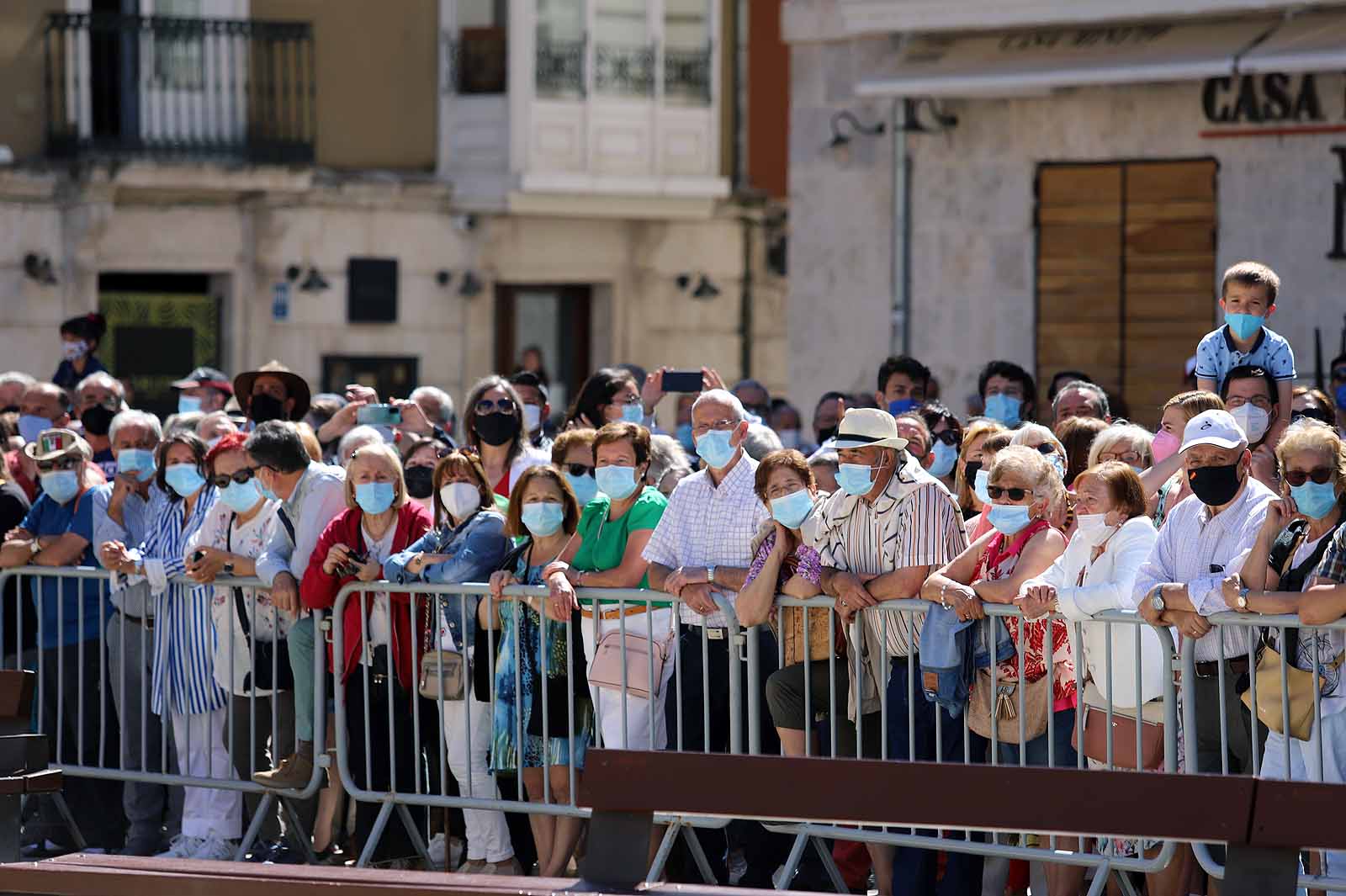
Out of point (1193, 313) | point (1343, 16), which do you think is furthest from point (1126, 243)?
point (1343, 16)

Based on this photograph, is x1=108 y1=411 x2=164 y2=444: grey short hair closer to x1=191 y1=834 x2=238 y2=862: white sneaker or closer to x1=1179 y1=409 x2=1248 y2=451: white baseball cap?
x1=191 y1=834 x2=238 y2=862: white sneaker

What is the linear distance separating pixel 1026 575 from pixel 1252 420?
1.37 metres

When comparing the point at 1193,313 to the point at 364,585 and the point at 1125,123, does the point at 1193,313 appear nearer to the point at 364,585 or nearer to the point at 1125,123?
the point at 1125,123

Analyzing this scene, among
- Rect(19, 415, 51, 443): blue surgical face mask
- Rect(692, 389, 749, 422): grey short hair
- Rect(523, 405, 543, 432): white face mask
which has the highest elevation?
Rect(692, 389, 749, 422): grey short hair

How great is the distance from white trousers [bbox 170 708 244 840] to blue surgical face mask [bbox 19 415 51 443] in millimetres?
3190

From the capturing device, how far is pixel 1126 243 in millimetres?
16141

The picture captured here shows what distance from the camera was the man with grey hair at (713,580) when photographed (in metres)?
8.23

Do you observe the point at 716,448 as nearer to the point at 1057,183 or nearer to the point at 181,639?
the point at 181,639

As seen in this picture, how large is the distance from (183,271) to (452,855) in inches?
585

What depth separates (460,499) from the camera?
8906 mm

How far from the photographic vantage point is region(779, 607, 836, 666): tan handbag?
26.3ft

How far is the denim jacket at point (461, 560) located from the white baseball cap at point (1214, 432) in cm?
281

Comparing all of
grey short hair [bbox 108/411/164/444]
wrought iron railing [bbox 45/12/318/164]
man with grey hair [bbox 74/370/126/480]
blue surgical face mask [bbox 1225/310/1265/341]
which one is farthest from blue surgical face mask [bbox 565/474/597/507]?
wrought iron railing [bbox 45/12/318/164]

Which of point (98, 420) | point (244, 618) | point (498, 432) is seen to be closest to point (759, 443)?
point (498, 432)
